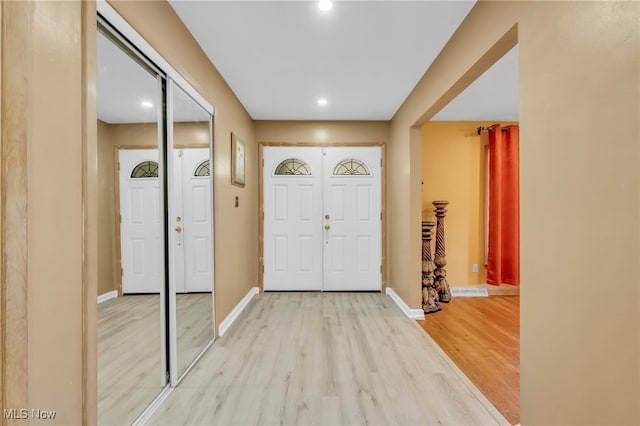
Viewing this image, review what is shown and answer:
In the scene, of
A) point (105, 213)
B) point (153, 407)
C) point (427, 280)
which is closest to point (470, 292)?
point (427, 280)

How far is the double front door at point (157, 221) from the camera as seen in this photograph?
1.59 m

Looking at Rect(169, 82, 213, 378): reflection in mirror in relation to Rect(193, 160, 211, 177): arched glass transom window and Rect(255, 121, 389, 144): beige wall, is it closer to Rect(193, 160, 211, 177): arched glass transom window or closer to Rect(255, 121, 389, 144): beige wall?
Rect(193, 160, 211, 177): arched glass transom window

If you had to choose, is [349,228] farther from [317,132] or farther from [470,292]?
[470,292]

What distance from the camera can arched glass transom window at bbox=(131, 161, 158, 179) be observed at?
164cm

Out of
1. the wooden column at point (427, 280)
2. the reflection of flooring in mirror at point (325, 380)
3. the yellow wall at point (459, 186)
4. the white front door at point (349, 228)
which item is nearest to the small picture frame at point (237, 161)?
the white front door at point (349, 228)

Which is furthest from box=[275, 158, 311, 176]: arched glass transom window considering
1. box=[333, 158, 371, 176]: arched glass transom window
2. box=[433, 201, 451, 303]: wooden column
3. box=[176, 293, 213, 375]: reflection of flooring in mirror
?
box=[176, 293, 213, 375]: reflection of flooring in mirror

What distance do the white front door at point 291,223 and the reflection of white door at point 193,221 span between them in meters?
1.76

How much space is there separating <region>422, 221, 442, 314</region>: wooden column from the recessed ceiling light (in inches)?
101

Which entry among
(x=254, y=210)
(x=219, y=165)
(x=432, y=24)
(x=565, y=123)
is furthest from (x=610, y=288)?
(x=254, y=210)

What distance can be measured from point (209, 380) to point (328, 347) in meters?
1.00

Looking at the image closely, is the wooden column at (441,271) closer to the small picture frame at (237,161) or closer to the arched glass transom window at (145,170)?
the small picture frame at (237,161)

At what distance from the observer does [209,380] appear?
2035 mm

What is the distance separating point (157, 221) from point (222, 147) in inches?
50.5

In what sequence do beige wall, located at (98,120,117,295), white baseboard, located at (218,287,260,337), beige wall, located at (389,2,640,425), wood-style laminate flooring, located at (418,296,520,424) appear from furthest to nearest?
white baseboard, located at (218,287,260,337)
wood-style laminate flooring, located at (418,296,520,424)
beige wall, located at (98,120,117,295)
beige wall, located at (389,2,640,425)
